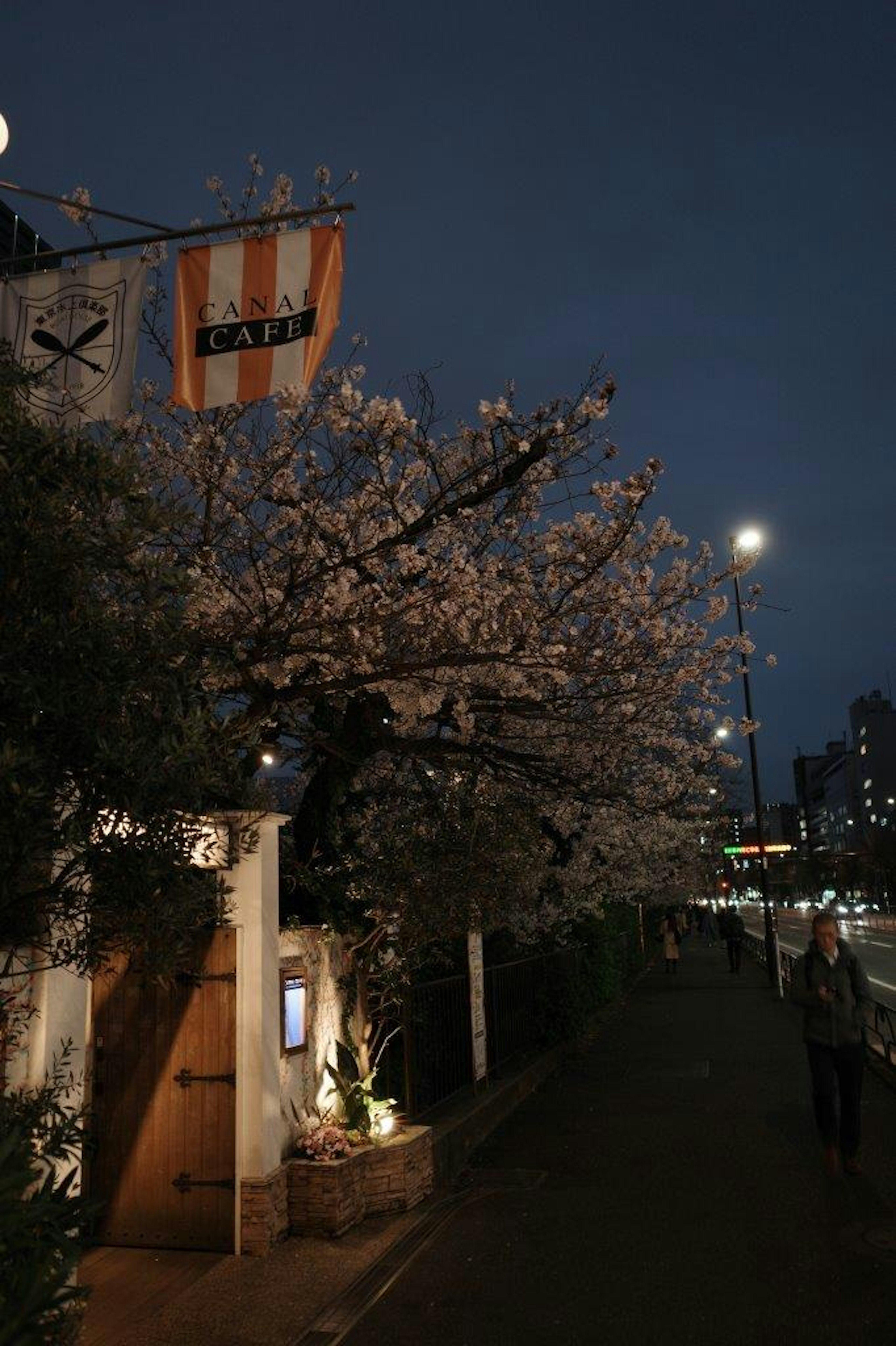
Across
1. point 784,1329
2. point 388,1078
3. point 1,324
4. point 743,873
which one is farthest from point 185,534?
point 743,873

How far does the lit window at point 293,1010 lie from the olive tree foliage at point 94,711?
3880mm

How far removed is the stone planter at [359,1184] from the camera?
756 centimetres

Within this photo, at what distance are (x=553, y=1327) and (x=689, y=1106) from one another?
21.6 feet

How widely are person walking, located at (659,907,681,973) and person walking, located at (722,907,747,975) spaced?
5.05 feet

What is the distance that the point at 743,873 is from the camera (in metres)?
172

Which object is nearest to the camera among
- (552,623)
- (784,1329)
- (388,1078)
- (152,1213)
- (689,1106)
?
(784,1329)

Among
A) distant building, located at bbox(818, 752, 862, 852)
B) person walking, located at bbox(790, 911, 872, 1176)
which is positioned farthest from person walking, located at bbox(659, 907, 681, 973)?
distant building, located at bbox(818, 752, 862, 852)

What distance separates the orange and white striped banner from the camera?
6828mm

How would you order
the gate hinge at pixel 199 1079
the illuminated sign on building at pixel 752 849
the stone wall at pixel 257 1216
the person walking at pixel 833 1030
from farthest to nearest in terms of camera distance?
1. the illuminated sign on building at pixel 752 849
2. the person walking at pixel 833 1030
3. the gate hinge at pixel 199 1079
4. the stone wall at pixel 257 1216

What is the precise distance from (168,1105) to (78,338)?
5356 mm

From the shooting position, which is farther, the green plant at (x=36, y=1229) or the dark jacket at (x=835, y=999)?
the dark jacket at (x=835, y=999)

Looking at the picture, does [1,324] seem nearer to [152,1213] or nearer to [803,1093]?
[152,1213]

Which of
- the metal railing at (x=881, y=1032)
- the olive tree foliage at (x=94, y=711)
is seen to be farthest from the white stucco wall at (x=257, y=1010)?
the metal railing at (x=881, y=1032)

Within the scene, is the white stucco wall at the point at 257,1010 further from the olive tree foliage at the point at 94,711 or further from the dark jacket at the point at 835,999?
the dark jacket at the point at 835,999
